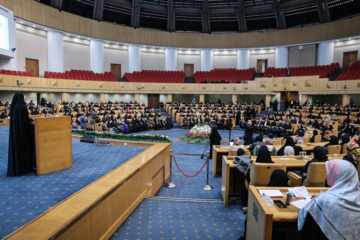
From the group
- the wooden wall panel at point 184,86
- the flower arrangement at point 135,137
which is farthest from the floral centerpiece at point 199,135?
the wooden wall panel at point 184,86

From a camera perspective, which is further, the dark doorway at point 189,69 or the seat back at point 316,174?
the dark doorway at point 189,69

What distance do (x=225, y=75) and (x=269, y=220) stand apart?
2488cm

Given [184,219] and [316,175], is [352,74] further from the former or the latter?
[184,219]

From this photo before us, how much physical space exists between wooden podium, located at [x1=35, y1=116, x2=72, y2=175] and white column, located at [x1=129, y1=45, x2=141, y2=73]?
2218 cm

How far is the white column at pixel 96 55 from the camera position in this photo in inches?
926

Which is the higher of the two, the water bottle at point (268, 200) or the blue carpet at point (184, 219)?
the water bottle at point (268, 200)

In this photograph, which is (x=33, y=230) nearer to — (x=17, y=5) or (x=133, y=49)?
(x=17, y=5)

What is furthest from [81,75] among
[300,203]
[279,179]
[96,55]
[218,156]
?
[300,203]

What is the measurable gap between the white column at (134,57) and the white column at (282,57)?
15383 millimetres

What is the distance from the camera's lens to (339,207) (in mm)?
1933

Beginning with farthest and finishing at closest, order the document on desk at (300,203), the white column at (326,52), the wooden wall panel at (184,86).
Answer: the white column at (326,52)
the wooden wall panel at (184,86)
the document on desk at (300,203)

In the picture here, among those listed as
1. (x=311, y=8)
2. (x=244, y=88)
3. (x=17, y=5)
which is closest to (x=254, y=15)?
(x=311, y=8)

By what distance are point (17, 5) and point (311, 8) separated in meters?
25.4

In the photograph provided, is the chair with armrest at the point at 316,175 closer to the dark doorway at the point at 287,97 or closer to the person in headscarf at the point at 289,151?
the person in headscarf at the point at 289,151
